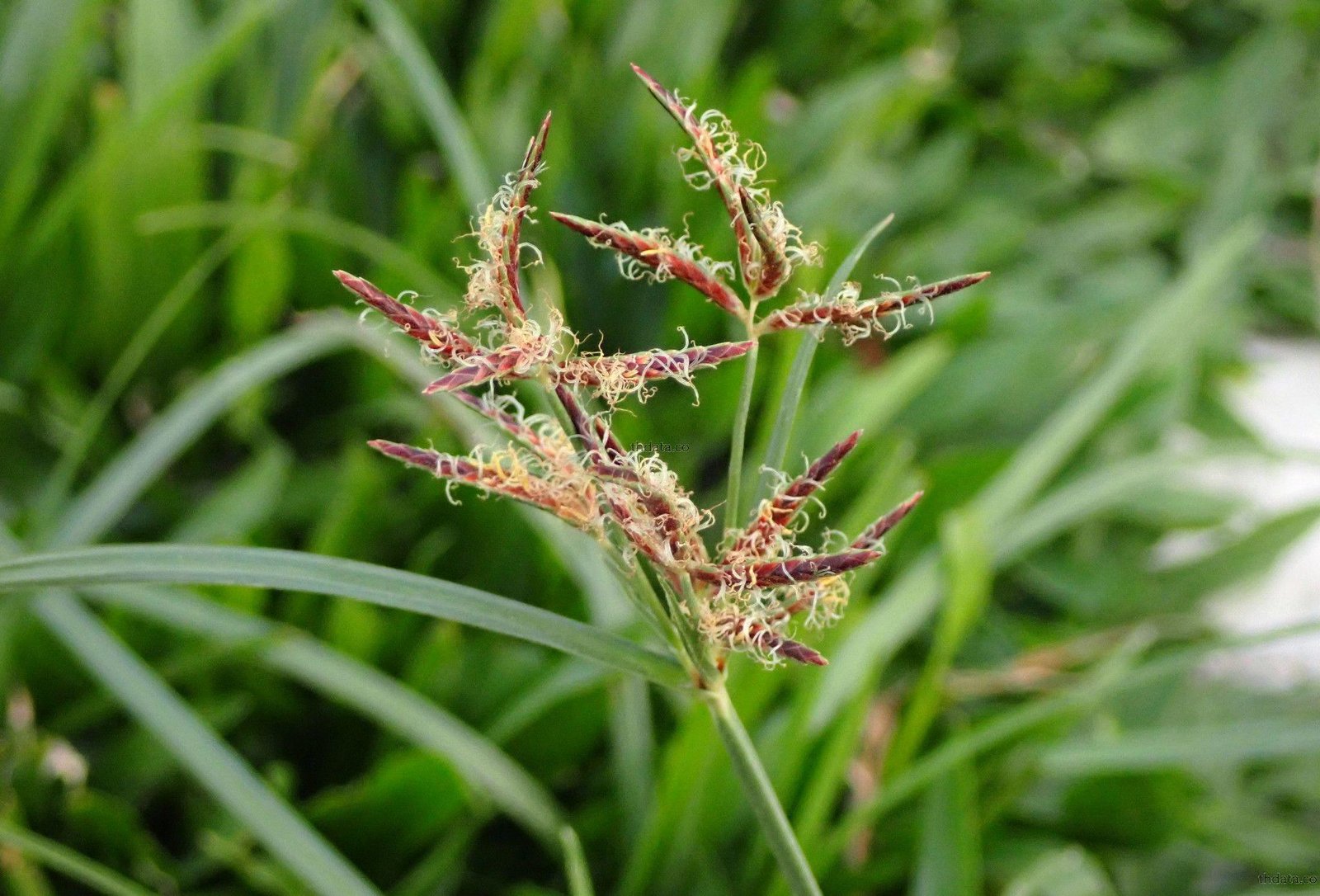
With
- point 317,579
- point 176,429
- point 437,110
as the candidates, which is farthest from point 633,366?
point 437,110

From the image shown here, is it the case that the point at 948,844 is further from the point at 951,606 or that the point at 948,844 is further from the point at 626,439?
the point at 626,439

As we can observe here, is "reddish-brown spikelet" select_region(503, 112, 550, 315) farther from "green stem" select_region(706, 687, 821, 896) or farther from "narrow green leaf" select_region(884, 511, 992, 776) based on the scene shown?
"narrow green leaf" select_region(884, 511, 992, 776)

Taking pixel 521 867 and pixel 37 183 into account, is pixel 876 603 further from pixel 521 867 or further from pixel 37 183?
pixel 37 183

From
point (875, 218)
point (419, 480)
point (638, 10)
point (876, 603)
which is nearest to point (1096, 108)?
point (875, 218)

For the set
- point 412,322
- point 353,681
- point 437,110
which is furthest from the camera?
point 437,110

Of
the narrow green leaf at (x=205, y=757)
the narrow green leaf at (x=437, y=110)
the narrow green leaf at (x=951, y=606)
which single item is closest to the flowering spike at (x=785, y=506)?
the narrow green leaf at (x=205, y=757)

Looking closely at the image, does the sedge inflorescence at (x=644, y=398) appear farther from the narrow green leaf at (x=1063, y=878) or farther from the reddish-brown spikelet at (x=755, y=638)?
the narrow green leaf at (x=1063, y=878)
